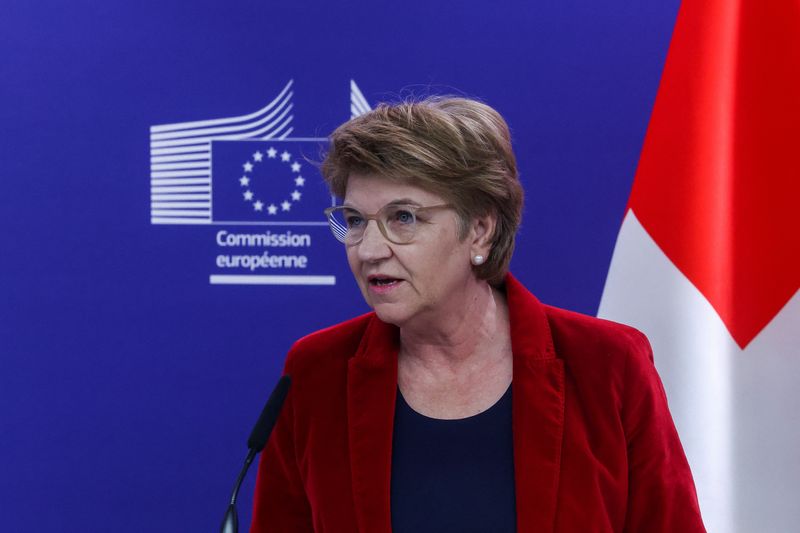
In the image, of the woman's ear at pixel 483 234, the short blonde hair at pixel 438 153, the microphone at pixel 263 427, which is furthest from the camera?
the woman's ear at pixel 483 234

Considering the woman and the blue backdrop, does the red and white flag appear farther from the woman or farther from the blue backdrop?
the woman

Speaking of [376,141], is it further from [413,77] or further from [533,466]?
[413,77]

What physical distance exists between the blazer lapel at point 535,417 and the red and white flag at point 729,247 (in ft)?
2.53

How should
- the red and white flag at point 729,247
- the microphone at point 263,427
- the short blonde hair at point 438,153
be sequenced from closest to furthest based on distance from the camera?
1. the microphone at point 263,427
2. the short blonde hair at point 438,153
3. the red and white flag at point 729,247

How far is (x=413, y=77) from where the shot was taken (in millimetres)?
2188

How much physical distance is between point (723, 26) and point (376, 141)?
47.0 inches

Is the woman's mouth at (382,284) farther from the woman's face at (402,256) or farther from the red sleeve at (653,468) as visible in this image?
the red sleeve at (653,468)

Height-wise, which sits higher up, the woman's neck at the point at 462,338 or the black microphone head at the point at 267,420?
the woman's neck at the point at 462,338

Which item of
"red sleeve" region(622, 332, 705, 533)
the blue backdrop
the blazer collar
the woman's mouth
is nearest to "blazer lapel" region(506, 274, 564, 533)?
the blazer collar

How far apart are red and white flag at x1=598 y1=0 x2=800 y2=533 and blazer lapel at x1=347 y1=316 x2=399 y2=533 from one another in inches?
34.3

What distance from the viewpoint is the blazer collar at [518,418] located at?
4.48ft

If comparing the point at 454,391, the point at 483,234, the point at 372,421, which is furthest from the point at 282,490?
the point at 483,234

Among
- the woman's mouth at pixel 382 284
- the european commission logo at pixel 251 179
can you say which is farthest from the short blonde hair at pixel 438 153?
the european commission logo at pixel 251 179

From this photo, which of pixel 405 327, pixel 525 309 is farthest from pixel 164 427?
pixel 525 309
